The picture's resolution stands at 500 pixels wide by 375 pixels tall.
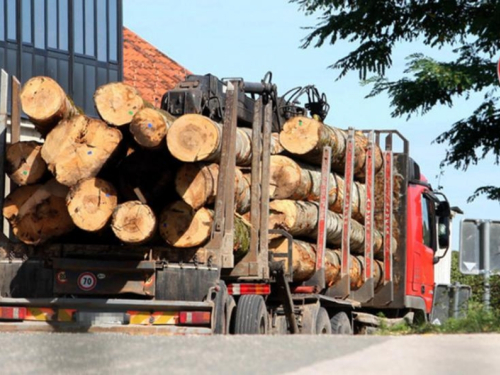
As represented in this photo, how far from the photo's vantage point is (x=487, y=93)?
1795cm

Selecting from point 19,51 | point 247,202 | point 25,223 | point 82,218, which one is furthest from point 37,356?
point 19,51

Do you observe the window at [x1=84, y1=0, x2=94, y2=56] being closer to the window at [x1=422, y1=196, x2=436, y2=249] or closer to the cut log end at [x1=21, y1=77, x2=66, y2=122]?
the window at [x1=422, y1=196, x2=436, y2=249]

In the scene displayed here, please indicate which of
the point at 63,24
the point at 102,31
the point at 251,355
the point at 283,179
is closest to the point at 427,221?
the point at 283,179

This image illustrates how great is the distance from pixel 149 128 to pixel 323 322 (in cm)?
465

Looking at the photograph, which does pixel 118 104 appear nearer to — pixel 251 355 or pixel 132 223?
pixel 132 223

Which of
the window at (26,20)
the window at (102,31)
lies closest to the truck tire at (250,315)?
the window at (26,20)

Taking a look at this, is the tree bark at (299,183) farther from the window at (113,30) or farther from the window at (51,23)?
the window at (113,30)

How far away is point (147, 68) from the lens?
1626 inches

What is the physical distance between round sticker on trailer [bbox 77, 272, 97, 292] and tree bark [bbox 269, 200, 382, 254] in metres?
2.90

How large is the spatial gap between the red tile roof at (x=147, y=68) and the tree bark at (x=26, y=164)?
24692mm

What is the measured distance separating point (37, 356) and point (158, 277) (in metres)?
4.44

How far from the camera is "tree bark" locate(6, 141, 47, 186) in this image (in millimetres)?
12961

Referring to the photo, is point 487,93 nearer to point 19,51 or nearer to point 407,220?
point 407,220

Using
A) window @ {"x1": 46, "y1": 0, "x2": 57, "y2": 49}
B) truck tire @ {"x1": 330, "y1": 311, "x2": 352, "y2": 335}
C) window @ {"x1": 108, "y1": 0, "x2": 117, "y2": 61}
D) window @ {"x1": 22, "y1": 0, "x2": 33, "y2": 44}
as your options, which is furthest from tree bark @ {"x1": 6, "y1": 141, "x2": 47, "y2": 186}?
window @ {"x1": 108, "y1": 0, "x2": 117, "y2": 61}
